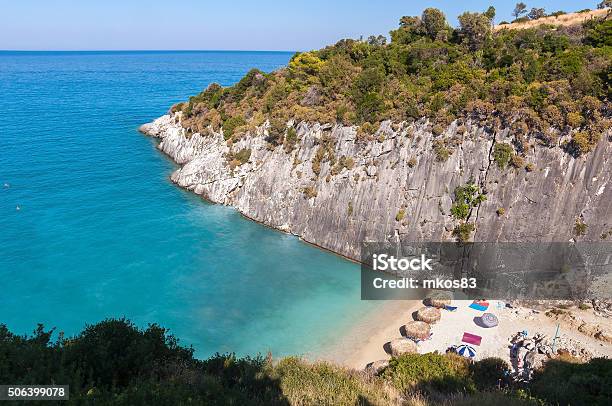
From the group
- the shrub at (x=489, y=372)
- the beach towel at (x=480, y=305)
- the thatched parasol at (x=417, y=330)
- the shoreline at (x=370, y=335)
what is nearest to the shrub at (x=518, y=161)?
the beach towel at (x=480, y=305)

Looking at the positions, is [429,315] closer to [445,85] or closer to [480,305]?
[480,305]

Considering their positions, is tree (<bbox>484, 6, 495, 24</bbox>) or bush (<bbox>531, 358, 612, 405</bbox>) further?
tree (<bbox>484, 6, 495, 24</bbox>)

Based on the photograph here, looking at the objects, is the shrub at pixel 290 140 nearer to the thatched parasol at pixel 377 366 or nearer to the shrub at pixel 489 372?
the thatched parasol at pixel 377 366

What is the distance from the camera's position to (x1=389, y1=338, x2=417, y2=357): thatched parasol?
22.4 metres

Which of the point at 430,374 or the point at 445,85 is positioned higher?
the point at 445,85

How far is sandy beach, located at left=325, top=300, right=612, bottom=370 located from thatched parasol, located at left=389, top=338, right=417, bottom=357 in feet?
2.14

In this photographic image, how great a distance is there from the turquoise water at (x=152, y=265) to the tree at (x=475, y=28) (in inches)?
1167

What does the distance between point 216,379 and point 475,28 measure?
44526mm

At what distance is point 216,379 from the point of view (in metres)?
13.0

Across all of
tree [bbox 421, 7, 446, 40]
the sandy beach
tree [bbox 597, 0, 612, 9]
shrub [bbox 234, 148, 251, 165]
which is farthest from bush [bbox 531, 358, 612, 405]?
tree [bbox 597, 0, 612, 9]

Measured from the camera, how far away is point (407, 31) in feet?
164

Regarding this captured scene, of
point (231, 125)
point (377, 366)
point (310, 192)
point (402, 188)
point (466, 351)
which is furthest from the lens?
point (231, 125)

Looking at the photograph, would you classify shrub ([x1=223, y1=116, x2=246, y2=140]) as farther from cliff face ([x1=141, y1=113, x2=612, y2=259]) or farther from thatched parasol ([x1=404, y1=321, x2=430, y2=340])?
thatched parasol ([x1=404, y1=321, x2=430, y2=340])

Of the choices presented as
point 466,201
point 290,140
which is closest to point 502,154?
point 466,201
